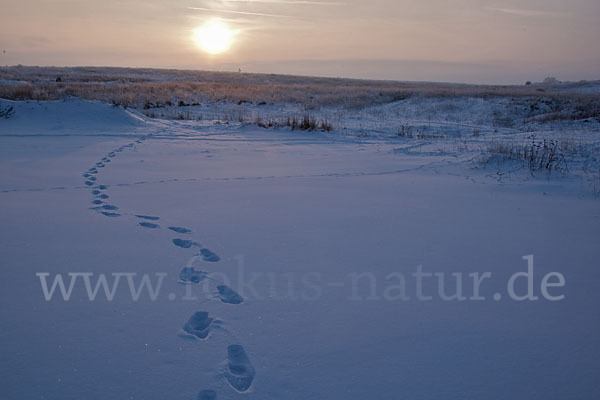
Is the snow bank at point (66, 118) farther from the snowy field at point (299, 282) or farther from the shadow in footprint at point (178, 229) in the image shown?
the shadow in footprint at point (178, 229)

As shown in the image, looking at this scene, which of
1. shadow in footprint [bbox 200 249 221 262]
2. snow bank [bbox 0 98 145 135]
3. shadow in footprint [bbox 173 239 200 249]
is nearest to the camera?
shadow in footprint [bbox 200 249 221 262]

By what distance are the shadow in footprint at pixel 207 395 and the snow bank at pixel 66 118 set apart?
942cm

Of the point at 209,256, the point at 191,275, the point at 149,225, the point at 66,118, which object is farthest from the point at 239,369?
the point at 66,118

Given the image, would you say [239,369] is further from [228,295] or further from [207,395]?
[228,295]

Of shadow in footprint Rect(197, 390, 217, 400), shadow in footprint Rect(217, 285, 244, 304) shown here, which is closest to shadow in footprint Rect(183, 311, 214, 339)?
shadow in footprint Rect(217, 285, 244, 304)

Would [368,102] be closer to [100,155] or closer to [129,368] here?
[100,155]

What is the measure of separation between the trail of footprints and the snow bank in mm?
6207

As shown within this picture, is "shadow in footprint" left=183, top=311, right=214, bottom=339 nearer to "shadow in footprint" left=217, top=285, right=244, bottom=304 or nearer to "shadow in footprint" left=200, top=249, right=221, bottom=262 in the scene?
"shadow in footprint" left=217, top=285, right=244, bottom=304

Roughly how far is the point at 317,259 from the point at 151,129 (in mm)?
9007

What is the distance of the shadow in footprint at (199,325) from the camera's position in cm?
213

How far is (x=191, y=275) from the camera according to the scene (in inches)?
109

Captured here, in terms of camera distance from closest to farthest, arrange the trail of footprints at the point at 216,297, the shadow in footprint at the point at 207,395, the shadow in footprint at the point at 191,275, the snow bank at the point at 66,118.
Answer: the shadow in footprint at the point at 207,395 → the trail of footprints at the point at 216,297 → the shadow in footprint at the point at 191,275 → the snow bank at the point at 66,118

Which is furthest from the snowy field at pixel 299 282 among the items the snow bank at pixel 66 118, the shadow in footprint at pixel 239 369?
the snow bank at pixel 66 118

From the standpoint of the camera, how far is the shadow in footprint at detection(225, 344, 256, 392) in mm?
1783
